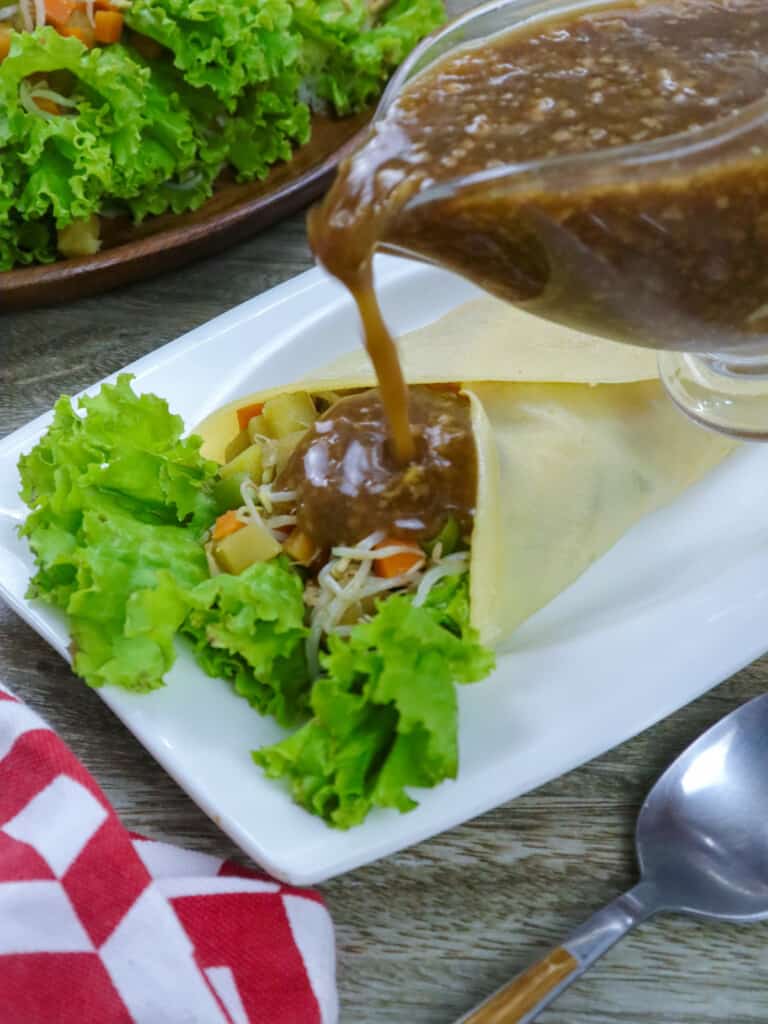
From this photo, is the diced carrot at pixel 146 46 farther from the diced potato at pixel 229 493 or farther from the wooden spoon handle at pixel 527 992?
the wooden spoon handle at pixel 527 992

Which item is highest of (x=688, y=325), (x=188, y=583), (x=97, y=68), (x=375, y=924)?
(x=97, y=68)

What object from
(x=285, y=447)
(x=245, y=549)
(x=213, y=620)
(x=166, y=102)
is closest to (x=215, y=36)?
(x=166, y=102)

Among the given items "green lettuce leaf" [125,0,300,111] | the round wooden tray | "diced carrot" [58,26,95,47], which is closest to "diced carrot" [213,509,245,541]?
the round wooden tray

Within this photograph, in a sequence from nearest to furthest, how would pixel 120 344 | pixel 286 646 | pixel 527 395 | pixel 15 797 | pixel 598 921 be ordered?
A: 1. pixel 598 921
2. pixel 15 797
3. pixel 286 646
4. pixel 527 395
5. pixel 120 344

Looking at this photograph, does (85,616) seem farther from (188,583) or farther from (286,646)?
(286,646)

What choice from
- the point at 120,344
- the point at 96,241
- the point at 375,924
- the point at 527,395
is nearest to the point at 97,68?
the point at 96,241

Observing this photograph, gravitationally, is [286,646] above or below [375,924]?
above
